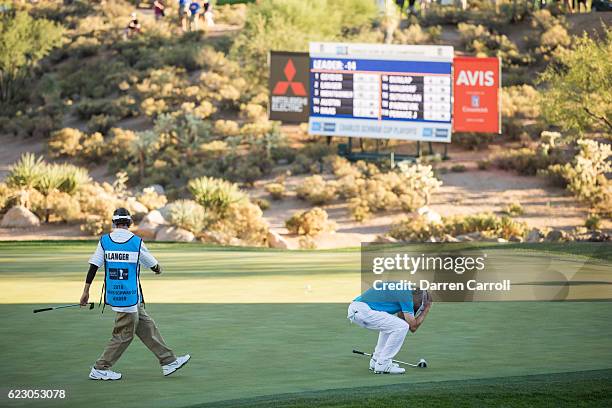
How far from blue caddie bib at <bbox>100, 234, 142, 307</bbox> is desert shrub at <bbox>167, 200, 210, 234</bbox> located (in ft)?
77.8

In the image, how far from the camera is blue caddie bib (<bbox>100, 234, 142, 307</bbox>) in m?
12.3

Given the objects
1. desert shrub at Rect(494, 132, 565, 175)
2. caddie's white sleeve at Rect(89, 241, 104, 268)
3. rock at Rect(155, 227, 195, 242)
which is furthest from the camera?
desert shrub at Rect(494, 132, 565, 175)

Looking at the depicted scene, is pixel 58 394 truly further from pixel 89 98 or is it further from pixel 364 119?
pixel 89 98

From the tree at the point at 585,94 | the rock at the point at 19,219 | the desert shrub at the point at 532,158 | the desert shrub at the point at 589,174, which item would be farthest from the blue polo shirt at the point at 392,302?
the desert shrub at the point at 532,158

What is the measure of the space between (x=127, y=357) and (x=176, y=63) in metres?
59.5

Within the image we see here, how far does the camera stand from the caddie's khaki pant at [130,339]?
40.0ft

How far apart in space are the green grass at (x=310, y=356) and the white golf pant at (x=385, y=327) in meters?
0.31

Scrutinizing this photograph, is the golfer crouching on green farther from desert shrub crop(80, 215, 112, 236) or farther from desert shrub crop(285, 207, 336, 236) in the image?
desert shrub crop(285, 207, 336, 236)

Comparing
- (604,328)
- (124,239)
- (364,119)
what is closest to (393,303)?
(124,239)

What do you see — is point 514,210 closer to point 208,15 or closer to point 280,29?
point 280,29

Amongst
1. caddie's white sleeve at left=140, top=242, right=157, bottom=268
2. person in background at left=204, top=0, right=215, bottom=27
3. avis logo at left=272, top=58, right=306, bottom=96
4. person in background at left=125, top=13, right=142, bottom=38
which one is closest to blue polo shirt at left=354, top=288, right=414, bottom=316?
caddie's white sleeve at left=140, top=242, right=157, bottom=268

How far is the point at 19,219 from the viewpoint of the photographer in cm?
3831

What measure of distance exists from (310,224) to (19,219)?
385 inches

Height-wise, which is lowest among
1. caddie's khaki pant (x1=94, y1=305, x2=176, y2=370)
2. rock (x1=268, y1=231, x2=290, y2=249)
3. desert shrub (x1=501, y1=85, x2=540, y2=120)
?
rock (x1=268, y1=231, x2=290, y2=249)
